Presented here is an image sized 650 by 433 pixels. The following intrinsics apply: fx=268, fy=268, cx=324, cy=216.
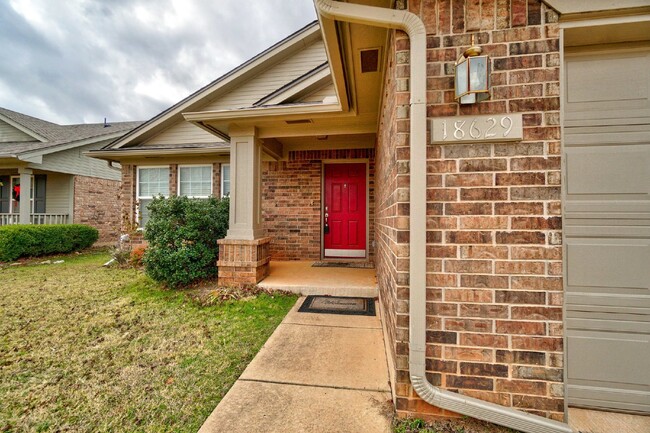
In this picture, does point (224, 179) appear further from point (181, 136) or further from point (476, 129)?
point (476, 129)

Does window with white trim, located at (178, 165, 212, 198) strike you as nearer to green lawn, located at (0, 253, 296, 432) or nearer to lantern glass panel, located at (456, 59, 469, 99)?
green lawn, located at (0, 253, 296, 432)

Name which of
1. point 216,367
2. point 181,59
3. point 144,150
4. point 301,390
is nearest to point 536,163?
point 301,390

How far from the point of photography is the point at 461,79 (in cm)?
149

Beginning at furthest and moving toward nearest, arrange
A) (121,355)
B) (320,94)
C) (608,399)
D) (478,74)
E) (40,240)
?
(40,240) → (320,94) → (121,355) → (608,399) → (478,74)

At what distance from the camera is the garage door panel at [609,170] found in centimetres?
162

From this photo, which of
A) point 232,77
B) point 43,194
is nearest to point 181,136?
point 232,77

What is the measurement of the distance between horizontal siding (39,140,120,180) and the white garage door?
40.6 feet

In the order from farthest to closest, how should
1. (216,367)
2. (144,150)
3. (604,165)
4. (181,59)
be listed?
(181,59) < (144,150) < (216,367) < (604,165)

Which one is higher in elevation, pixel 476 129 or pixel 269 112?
pixel 269 112

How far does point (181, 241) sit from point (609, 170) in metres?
4.93

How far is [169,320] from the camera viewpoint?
3180mm

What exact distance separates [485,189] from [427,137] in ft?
1.46

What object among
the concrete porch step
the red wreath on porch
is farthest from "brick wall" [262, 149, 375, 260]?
the red wreath on porch

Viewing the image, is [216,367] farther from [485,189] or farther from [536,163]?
[536,163]
